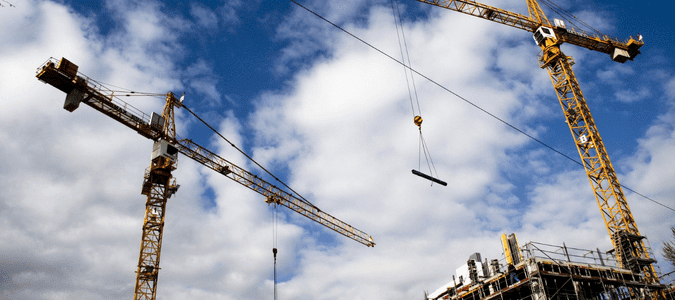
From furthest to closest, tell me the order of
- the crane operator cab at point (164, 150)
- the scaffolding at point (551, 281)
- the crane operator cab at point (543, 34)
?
the crane operator cab at point (543, 34), the crane operator cab at point (164, 150), the scaffolding at point (551, 281)

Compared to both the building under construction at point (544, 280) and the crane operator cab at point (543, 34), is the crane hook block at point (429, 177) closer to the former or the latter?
the building under construction at point (544, 280)

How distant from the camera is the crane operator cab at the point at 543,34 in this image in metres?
53.6

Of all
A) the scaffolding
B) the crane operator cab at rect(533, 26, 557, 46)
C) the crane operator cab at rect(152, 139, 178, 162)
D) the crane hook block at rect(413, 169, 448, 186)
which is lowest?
the scaffolding

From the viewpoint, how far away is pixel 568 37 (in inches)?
2170

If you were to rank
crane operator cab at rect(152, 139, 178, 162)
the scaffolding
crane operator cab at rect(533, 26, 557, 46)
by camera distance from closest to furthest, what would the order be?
the scaffolding < crane operator cab at rect(152, 139, 178, 162) < crane operator cab at rect(533, 26, 557, 46)

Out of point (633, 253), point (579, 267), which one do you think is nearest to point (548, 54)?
point (633, 253)

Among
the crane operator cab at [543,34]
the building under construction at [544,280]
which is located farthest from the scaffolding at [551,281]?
the crane operator cab at [543,34]

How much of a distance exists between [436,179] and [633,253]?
24.0m

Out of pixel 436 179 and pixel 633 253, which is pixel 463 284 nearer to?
pixel 436 179

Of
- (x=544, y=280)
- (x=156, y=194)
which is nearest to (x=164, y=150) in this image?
(x=156, y=194)

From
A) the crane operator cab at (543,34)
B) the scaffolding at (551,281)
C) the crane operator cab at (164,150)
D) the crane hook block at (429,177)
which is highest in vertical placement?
the crane operator cab at (543,34)

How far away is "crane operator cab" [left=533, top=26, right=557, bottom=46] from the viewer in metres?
53.6

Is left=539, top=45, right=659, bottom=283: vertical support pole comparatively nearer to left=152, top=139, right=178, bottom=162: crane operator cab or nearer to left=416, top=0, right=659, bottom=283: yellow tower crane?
left=416, top=0, right=659, bottom=283: yellow tower crane

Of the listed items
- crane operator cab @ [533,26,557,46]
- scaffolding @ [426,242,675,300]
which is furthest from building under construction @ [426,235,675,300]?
crane operator cab @ [533,26,557,46]
